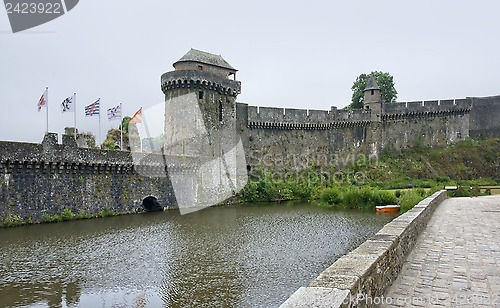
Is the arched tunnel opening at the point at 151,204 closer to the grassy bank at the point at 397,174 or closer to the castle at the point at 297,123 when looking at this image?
the castle at the point at 297,123

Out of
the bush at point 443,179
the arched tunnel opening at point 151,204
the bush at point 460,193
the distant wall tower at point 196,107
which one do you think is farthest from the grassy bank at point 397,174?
the arched tunnel opening at point 151,204

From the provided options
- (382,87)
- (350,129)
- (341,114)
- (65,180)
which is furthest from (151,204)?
(382,87)

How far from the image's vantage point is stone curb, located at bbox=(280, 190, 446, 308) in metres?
3.17

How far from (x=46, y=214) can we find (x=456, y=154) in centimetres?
3421

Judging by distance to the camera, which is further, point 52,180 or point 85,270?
point 52,180

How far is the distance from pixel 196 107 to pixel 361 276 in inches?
928

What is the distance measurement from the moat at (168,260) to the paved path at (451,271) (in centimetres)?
270

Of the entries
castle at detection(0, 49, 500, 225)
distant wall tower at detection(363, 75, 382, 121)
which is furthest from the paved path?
distant wall tower at detection(363, 75, 382, 121)

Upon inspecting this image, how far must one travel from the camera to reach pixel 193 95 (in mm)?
26234

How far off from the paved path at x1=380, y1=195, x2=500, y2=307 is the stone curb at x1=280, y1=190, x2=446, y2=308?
0.22m

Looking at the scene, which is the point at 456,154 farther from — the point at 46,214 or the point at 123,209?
the point at 46,214

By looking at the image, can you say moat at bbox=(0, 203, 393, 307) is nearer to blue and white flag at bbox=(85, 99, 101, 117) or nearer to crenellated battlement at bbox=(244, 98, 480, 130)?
blue and white flag at bbox=(85, 99, 101, 117)

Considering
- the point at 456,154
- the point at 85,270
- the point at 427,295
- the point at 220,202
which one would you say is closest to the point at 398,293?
the point at 427,295

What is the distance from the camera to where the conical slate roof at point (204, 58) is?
27.5 metres
